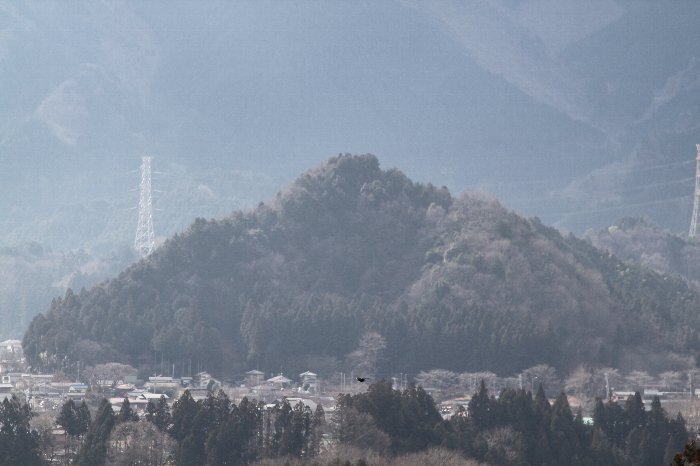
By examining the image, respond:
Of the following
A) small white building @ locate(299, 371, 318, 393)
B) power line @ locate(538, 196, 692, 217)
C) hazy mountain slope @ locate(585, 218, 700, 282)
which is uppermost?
power line @ locate(538, 196, 692, 217)

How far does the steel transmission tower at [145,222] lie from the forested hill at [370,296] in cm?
2097

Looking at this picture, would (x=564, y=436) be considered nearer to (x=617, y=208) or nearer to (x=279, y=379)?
(x=279, y=379)

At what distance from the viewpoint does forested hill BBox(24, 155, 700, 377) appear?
3223 inches

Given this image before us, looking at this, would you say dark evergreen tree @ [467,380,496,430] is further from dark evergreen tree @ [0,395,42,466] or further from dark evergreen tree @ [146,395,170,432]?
dark evergreen tree @ [0,395,42,466]

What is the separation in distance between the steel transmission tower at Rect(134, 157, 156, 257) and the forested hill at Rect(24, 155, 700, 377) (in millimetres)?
20965

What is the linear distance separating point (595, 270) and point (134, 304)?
22.2 meters

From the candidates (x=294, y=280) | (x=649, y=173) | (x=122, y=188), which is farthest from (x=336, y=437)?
(x=649, y=173)

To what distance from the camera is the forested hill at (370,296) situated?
81.9 m

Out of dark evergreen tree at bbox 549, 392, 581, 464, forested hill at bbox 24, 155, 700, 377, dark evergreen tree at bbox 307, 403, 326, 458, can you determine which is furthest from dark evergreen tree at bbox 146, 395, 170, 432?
forested hill at bbox 24, 155, 700, 377

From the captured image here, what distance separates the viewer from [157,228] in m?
151

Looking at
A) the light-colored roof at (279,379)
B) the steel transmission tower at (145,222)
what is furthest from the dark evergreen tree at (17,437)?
the steel transmission tower at (145,222)

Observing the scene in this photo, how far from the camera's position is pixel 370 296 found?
91938mm

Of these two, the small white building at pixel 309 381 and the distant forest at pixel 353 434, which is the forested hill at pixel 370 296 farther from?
the distant forest at pixel 353 434

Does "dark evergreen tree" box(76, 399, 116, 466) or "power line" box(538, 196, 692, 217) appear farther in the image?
"power line" box(538, 196, 692, 217)
